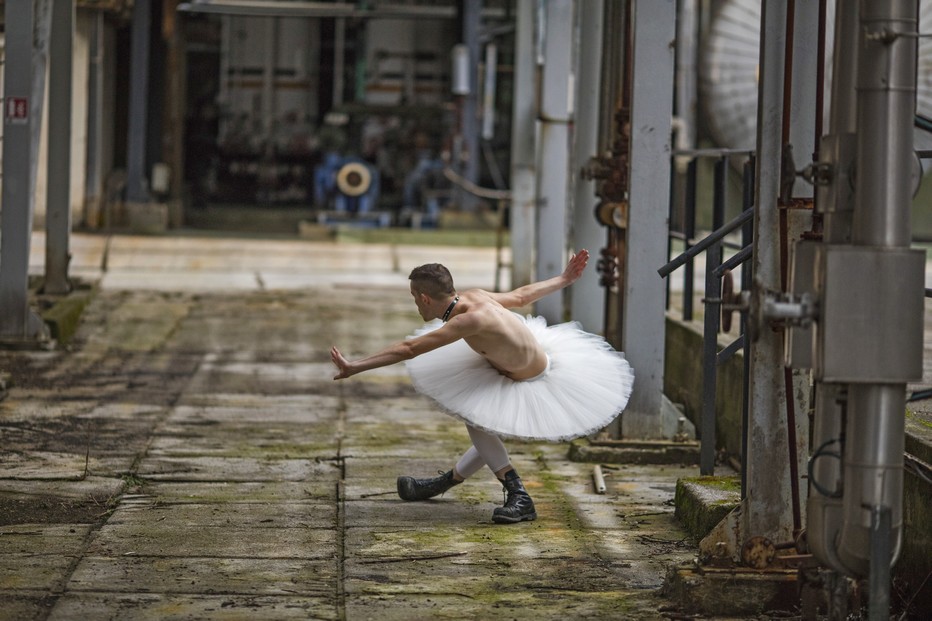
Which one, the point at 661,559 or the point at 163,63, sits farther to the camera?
the point at 163,63

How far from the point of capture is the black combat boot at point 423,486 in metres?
7.48

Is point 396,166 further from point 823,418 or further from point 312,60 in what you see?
point 823,418

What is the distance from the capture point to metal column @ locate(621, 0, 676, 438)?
8.65 meters

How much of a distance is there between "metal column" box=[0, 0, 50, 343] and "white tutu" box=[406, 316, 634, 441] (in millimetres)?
6704

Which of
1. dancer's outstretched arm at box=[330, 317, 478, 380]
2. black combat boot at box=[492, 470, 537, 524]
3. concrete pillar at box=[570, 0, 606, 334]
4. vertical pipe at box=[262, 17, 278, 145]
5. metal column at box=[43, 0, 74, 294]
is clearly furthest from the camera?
vertical pipe at box=[262, 17, 278, 145]

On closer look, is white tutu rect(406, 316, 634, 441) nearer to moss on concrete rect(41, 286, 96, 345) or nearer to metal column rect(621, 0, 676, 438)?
metal column rect(621, 0, 676, 438)

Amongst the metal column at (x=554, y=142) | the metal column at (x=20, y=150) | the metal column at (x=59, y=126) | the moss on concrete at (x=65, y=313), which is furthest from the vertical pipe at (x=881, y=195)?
the metal column at (x=59, y=126)

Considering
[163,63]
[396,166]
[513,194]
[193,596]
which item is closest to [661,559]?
[193,596]

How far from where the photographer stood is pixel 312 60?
114ft

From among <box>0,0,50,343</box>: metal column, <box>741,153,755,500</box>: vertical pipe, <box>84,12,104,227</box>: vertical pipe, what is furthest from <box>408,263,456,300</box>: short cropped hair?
<box>84,12,104,227</box>: vertical pipe

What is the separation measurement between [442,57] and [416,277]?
28.3 meters

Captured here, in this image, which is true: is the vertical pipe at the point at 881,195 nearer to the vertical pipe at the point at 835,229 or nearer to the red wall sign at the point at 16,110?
the vertical pipe at the point at 835,229

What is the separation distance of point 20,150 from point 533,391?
7437 millimetres

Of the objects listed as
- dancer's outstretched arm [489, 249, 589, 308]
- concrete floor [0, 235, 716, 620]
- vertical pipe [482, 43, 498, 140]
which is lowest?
concrete floor [0, 235, 716, 620]
